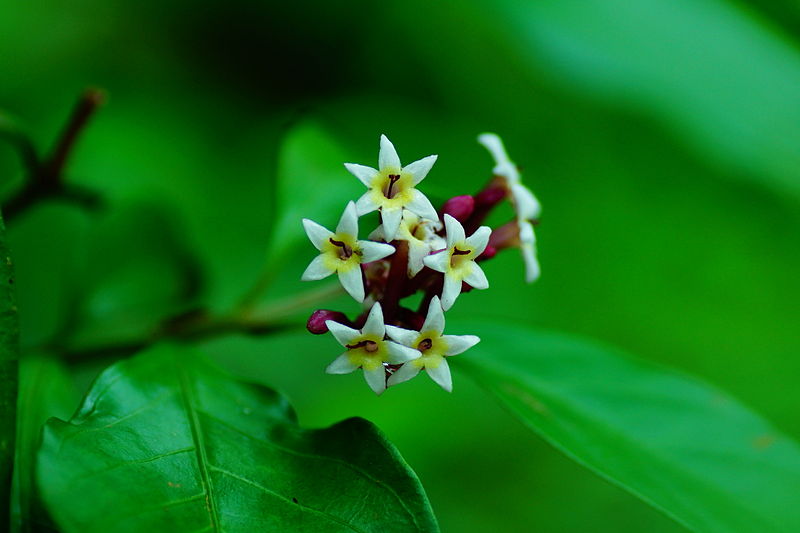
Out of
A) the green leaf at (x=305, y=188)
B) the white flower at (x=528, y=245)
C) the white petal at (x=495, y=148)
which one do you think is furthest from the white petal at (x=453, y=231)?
the green leaf at (x=305, y=188)

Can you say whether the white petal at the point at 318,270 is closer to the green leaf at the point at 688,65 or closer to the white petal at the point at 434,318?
the white petal at the point at 434,318

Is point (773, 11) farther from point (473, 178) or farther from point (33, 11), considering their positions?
point (33, 11)

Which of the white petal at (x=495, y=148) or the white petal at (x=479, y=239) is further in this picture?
the white petal at (x=495, y=148)

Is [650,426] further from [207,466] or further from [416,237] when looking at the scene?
[207,466]

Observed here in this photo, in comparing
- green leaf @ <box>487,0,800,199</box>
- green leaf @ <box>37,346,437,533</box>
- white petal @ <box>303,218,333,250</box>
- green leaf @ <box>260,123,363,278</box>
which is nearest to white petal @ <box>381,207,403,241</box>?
white petal @ <box>303,218,333,250</box>

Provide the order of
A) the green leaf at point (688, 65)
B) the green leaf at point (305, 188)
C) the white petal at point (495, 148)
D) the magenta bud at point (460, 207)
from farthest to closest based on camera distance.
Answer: the green leaf at point (688, 65) → the green leaf at point (305, 188) → the white petal at point (495, 148) → the magenta bud at point (460, 207)

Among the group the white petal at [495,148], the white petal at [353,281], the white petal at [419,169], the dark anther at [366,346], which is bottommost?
the dark anther at [366,346]

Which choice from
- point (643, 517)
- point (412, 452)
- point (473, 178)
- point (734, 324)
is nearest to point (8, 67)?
point (473, 178)
